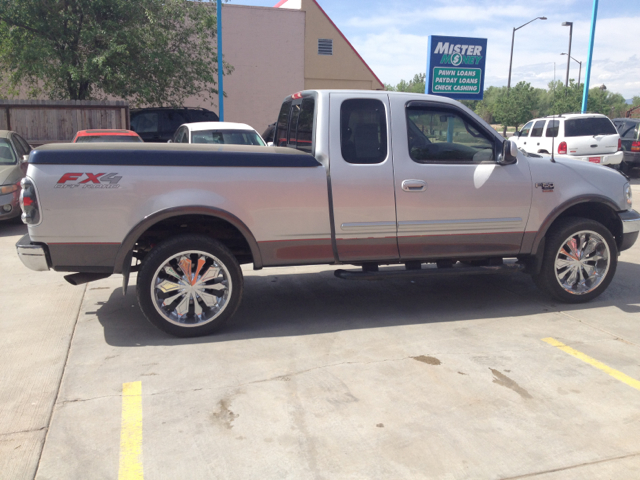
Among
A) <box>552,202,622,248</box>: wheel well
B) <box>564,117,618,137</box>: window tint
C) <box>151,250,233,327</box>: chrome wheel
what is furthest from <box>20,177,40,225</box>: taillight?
<box>564,117,618,137</box>: window tint

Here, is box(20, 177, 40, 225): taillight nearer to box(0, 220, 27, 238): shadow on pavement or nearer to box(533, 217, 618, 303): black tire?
box(533, 217, 618, 303): black tire

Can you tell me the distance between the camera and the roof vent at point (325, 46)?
1016 inches

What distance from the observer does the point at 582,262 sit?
232 inches

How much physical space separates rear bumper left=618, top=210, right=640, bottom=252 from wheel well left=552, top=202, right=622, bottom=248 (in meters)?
0.05

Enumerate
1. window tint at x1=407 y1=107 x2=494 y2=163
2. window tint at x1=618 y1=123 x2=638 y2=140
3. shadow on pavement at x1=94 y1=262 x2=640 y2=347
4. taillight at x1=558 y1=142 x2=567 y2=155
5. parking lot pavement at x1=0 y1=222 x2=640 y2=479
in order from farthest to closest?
window tint at x1=618 y1=123 x2=638 y2=140, taillight at x1=558 y1=142 x2=567 y2=155, window tint at x1=407 y1=107 x2=494 y2=163, shadow on pavement at x1=94 y1=262 x2=640 y2=347, parking lot pavement at x1=0 y1=222 x2=640 y2=479

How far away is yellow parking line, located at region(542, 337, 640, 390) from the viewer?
4.16 metres

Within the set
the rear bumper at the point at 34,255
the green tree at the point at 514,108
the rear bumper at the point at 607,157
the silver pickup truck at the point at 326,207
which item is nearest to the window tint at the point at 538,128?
the rear bumper at the point at 607,157

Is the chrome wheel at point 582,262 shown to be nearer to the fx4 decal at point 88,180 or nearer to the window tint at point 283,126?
the window tint at point 283,126

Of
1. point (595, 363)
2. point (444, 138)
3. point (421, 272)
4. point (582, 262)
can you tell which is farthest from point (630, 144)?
point (595, 363)

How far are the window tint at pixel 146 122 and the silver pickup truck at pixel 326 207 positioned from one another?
12.7 metres

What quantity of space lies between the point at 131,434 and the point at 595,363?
11.0 ft

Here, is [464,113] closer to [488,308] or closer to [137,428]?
[488,308]

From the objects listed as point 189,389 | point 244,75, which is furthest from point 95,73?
point 189,389

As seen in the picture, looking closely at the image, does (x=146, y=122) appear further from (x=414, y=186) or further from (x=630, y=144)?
(x=630, y=144)
